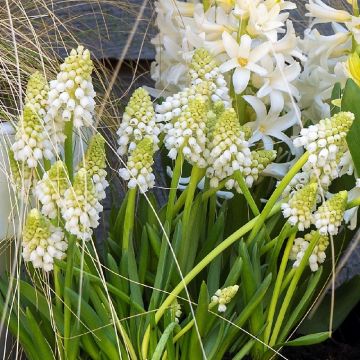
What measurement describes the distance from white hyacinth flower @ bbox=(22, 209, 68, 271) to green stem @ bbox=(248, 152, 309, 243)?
0.72 ft

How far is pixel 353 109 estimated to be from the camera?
0.83m

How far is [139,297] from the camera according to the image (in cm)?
79

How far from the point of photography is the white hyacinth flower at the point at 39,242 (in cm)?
67

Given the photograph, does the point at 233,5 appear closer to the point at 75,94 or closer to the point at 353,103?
the point at 353,103

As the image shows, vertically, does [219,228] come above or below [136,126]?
below

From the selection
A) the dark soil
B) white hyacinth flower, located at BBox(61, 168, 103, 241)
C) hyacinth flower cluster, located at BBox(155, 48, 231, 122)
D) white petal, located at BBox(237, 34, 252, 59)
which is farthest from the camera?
the dark soil

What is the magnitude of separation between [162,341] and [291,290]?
0.16m

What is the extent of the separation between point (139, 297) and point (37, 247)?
0.16 meters

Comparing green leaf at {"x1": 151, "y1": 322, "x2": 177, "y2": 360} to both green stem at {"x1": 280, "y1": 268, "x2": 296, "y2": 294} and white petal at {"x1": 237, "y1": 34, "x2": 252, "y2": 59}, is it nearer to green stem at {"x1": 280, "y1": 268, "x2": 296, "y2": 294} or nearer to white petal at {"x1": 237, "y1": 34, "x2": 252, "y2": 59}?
green stem at {"x1": 280, "y1": 268, "x2": 296, "y2": 294}

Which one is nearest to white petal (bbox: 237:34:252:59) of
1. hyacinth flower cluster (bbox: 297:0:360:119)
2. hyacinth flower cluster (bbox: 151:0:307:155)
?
hyacinth flower cluster (bbox: 151:0:307:155)

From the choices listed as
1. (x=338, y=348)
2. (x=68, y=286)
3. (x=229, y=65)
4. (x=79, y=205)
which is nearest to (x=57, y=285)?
(x=68, y=286)

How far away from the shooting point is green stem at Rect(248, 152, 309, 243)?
72cm

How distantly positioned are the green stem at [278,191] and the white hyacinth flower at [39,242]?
22cm

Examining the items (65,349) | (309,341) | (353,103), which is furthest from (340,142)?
(65,349)
